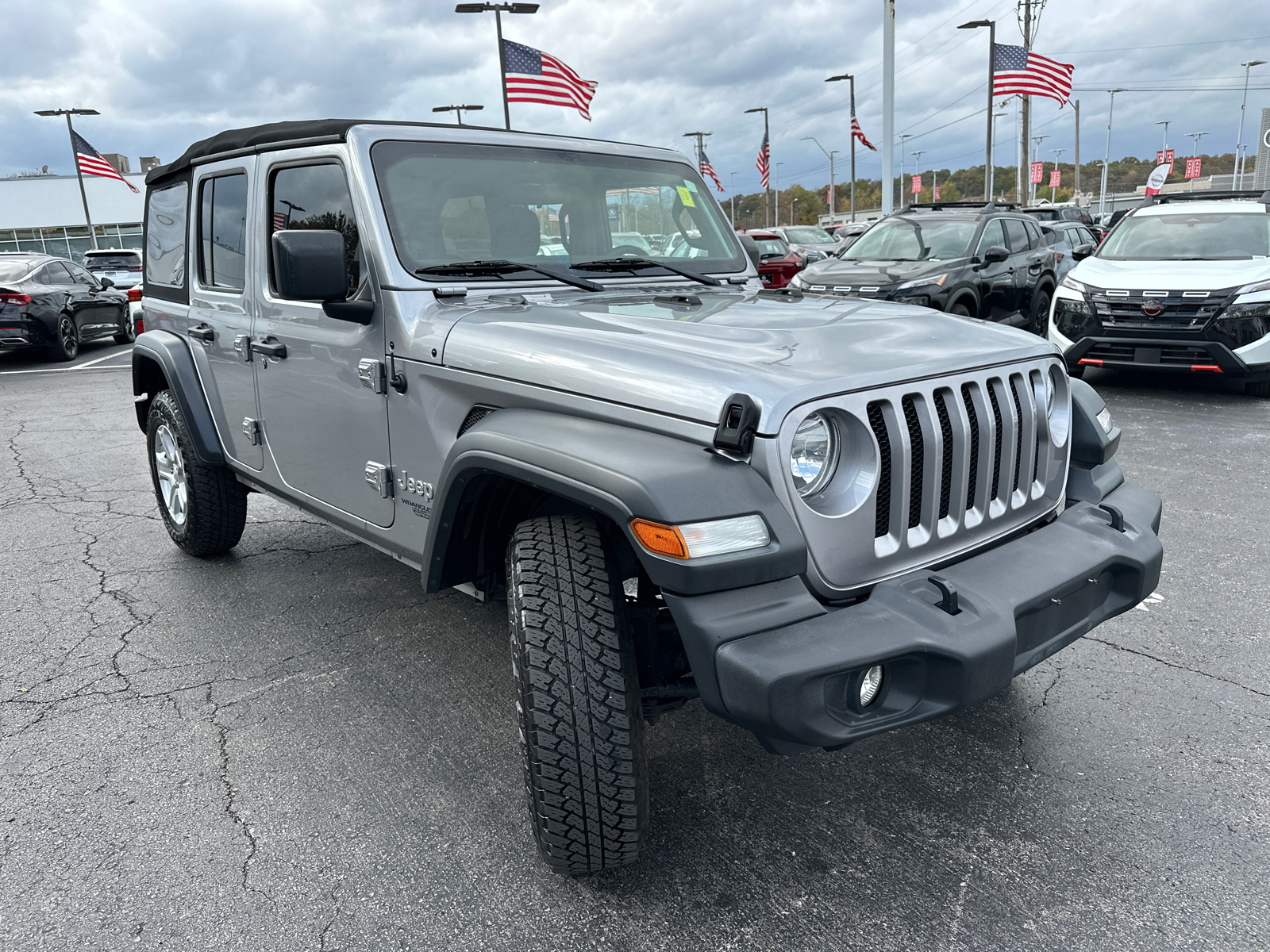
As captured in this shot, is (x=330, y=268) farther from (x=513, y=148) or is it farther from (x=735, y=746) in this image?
(x=735, y=746)

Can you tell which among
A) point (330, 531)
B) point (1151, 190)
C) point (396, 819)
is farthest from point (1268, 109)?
point (396, 819)

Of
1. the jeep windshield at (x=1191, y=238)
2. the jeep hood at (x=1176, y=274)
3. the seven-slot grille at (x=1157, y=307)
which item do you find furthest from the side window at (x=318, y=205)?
the jeep windshield at (x=1191, y=238)

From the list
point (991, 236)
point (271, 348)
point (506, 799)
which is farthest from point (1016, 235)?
point (506, 799)

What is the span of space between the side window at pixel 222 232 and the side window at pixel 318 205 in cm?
30

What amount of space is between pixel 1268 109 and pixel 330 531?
27.4 metres

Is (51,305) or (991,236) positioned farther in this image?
(51,305)

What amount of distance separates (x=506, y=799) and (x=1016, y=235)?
10.6 meters

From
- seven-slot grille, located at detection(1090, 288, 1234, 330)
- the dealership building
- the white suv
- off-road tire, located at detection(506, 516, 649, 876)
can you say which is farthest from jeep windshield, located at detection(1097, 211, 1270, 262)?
the dealership building

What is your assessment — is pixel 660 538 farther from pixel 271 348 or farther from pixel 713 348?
pixel 271 348

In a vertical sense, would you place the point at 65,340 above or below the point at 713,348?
below

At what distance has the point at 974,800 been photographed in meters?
2.67

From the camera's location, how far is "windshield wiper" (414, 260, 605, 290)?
300cm

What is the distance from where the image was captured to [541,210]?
334 cm

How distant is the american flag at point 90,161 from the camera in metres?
23.4
